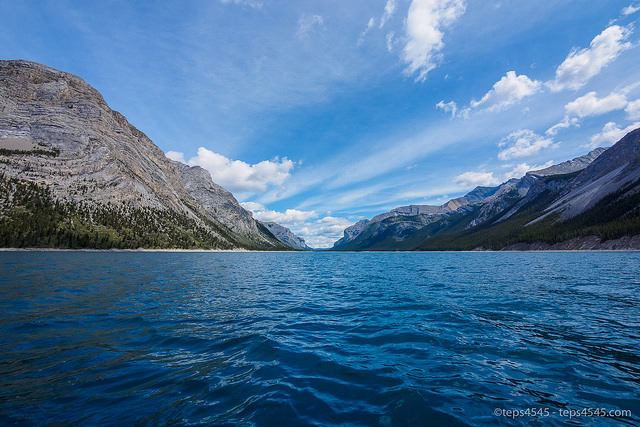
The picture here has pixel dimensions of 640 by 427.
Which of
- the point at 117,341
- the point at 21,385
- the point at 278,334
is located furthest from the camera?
the point at 278,334

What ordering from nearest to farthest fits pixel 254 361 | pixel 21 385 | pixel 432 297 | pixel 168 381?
pixel 21 385 < pixel 168 381 < pixel 254 361 < pixel 432 297

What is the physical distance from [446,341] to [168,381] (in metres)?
12.6

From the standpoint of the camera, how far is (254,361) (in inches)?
445

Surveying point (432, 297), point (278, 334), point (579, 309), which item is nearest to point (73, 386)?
point (278, 334)

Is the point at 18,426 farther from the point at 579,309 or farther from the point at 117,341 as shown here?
the point at 579,309

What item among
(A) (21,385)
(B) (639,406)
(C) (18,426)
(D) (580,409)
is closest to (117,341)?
(A) (21,385)

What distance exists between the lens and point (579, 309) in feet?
62.3

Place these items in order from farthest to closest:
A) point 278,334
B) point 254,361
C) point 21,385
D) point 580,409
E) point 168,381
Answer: point 278,334
point 254,361
point 168,381
point 21,385
point 580,409

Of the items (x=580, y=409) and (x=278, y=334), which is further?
(x=278, y=334)

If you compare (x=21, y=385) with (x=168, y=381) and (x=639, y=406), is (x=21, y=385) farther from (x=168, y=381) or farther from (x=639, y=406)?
(x=639, y=406)

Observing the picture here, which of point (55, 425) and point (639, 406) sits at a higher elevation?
point (55, 425)

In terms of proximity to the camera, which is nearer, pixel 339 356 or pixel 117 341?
pixel 339 356

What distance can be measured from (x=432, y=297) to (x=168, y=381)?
23058mm

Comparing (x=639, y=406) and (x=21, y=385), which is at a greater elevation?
(x=21, y=385)
